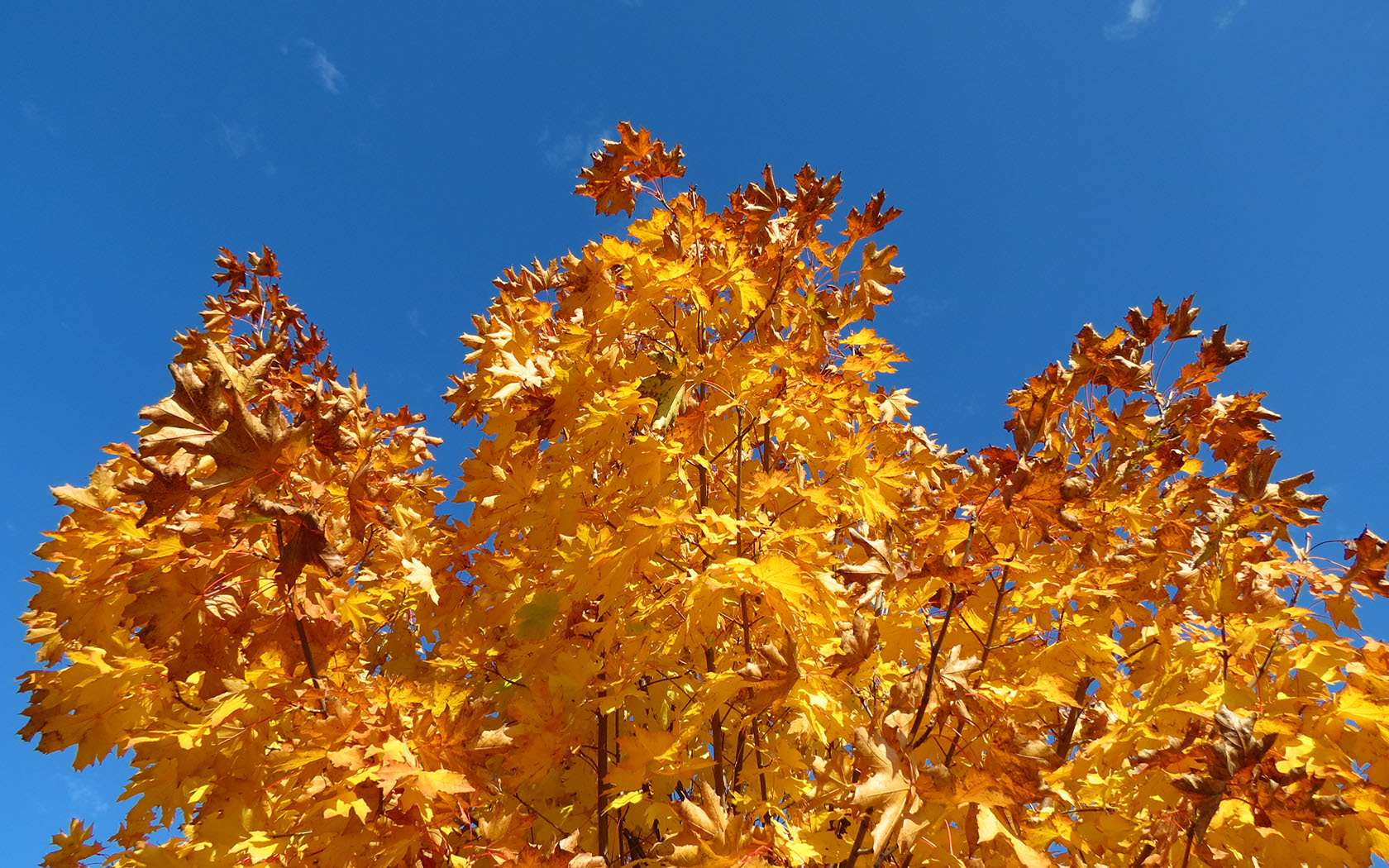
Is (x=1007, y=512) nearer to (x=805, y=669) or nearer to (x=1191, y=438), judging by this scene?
(x=805, y=669)

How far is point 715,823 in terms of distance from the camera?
1967 mm

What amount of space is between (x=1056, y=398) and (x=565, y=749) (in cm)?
220

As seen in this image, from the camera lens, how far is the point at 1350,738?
2221 millimetres

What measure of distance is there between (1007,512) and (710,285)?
4.57 ft

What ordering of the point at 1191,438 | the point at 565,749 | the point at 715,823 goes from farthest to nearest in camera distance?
the point at 1191,438, the point at 565,749, the point at 715,823

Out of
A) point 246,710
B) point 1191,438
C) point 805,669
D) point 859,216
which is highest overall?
point 859,216

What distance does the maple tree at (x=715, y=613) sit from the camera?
6.42 ft

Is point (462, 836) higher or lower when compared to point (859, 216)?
lower

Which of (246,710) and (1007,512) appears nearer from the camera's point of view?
(1007,512)

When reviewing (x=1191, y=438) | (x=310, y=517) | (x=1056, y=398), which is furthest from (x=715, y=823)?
(x=1191, y=438)

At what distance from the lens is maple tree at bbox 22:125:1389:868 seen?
1958 millimetres

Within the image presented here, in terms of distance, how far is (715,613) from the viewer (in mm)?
2287

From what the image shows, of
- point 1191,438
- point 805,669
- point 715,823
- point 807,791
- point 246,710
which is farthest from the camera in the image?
point 1191,438

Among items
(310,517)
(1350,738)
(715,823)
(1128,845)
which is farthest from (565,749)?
(1350,738)
